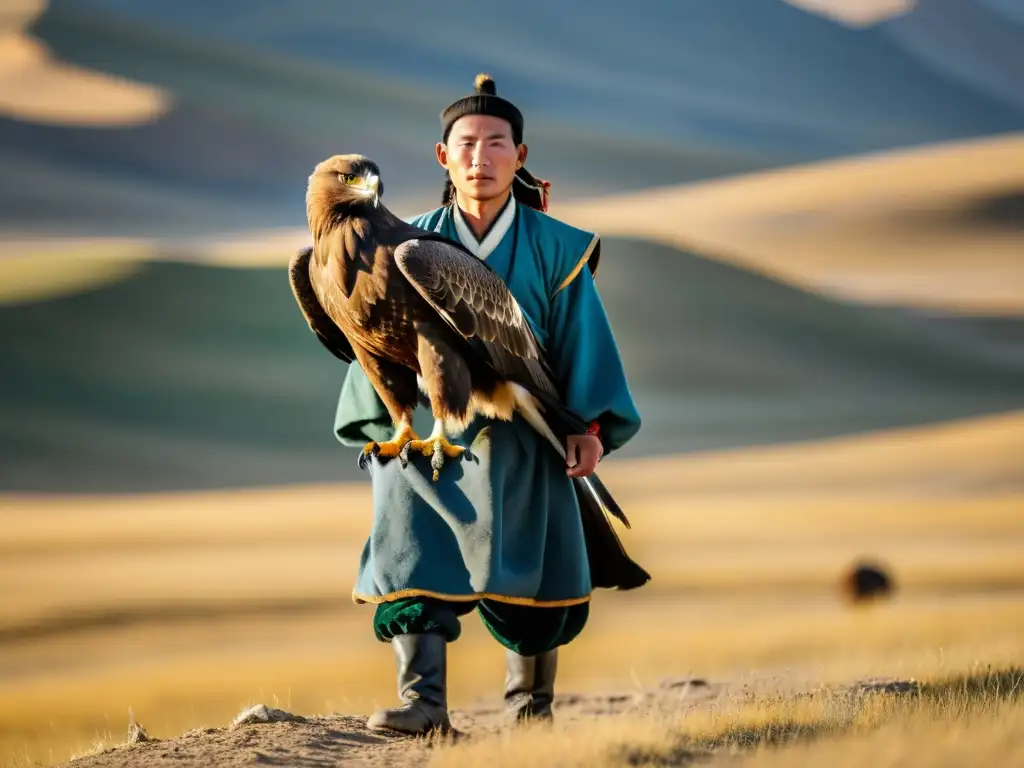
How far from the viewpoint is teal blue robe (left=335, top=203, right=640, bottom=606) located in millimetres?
4555

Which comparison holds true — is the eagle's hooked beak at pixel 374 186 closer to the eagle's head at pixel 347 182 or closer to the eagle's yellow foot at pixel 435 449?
the eagle's head at pixel 347 182

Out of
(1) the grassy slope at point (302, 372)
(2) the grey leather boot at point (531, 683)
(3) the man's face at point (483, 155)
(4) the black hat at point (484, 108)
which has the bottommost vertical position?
(2) the grey leather boot at point (531, 683)

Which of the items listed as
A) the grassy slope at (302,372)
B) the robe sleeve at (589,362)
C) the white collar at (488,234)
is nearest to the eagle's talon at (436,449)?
the robe sleeve at (589,362)

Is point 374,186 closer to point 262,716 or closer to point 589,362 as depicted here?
point 589,362

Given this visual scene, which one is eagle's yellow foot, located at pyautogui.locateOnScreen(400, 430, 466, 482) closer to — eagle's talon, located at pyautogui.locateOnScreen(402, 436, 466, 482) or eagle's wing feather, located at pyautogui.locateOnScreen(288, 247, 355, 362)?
eagle's talon, located at pyautogui.locateOnScreen(402, 436, 466, 482)

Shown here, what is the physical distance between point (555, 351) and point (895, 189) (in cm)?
4578

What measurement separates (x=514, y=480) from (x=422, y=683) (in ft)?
2.26

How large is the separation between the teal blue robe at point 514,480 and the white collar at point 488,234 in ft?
0.08

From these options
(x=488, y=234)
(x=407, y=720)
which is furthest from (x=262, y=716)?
(x=488, y=234)

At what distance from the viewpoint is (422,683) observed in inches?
181

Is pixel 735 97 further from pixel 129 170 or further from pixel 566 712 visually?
pixel 566 712

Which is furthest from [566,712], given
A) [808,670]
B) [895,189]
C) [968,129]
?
[968,129]

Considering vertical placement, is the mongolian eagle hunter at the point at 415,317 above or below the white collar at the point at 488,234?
below

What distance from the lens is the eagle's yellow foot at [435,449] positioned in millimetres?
4535
